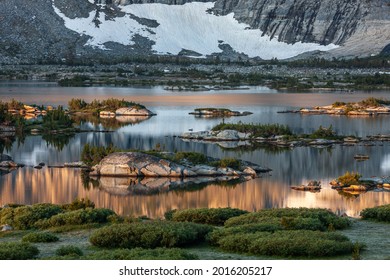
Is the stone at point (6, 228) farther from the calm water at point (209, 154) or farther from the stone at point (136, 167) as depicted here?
the stone at point (136, 167)

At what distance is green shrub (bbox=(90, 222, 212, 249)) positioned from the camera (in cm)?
2017

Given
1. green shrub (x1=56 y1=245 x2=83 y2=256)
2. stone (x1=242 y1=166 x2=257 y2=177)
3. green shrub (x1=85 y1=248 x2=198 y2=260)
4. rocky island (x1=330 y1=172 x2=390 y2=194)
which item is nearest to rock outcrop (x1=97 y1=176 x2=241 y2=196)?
stone (x1=242 y1=166 x2=257 y2=177)

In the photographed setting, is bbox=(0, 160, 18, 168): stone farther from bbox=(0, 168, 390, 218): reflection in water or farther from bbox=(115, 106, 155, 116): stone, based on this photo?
bbox=(115, 106, 155, 116): stone

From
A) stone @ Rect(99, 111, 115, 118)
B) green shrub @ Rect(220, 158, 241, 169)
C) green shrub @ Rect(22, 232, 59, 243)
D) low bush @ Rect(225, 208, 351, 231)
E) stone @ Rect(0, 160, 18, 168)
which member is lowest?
stone @ Rect(99, 111, 115, 118)

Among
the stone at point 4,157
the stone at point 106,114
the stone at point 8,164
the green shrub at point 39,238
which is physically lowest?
the stone at point 106,114

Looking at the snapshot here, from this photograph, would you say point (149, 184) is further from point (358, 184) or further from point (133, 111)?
point (133, 111)

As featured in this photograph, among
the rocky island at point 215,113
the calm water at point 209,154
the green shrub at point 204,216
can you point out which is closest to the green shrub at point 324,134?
the calm water at point 209,154

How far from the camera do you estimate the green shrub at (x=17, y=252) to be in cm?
1819

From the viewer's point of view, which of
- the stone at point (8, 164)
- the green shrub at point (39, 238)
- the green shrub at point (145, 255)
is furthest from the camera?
the stone at point (8, 164)

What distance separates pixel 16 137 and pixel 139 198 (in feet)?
81.4

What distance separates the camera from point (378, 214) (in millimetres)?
26656

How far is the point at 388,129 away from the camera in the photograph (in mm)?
66312

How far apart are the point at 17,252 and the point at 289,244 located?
558 centimetres

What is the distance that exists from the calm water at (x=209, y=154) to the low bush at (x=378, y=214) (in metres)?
6.36
